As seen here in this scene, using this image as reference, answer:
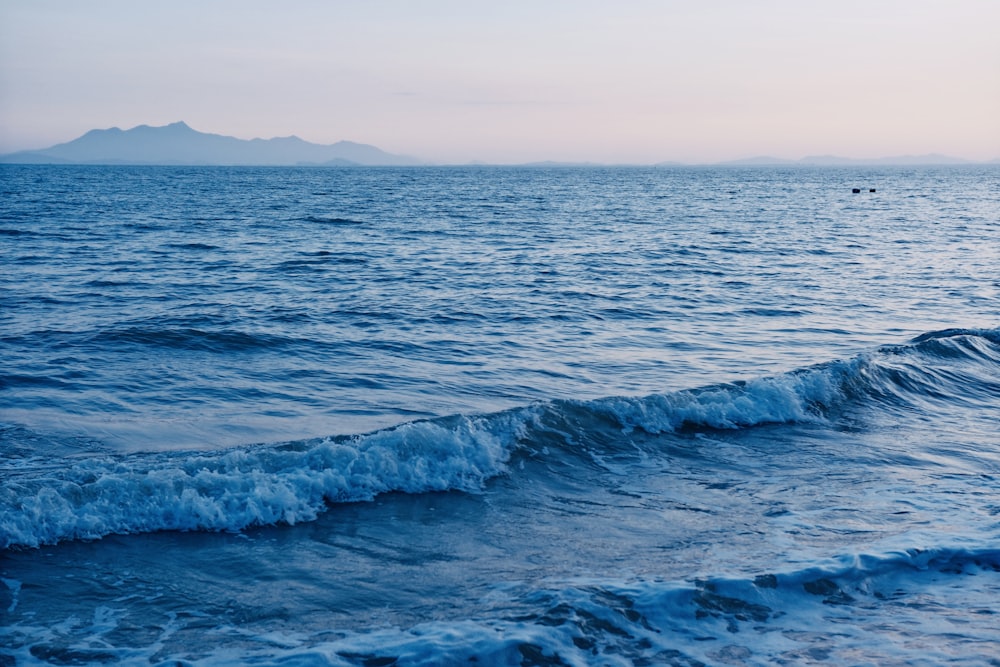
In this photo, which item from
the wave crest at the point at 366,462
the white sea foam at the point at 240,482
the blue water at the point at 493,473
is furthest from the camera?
the wave crest at the point at 366,462

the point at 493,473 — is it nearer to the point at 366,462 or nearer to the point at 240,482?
the point at 366,462

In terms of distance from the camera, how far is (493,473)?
381 inches

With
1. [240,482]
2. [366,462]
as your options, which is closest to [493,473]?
[366,462]

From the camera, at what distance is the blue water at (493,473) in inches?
235

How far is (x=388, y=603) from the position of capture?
6.32m

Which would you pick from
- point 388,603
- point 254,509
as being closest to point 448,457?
point 254,509

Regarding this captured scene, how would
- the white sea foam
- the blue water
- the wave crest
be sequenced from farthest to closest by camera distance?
the wave crest < the white sea foam < the blue water

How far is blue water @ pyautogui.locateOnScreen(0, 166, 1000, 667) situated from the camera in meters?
5.98

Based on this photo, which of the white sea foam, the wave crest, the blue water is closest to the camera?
the blue water

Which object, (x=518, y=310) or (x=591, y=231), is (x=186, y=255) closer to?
(x=518, y=310)

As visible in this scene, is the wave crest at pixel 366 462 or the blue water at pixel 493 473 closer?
the blue water at pixel 493 473

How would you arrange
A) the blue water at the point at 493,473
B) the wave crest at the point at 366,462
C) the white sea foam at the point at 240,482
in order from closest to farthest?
the blue water at the point at 493,473
the white sea foam at the point at 240,482
the wave crest at the point at 366,462

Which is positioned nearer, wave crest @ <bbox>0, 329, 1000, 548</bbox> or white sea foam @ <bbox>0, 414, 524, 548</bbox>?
white sea foam @ <bbox>0, 414, 524, 548</bbox>

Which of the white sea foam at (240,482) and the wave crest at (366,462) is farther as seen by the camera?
the wave crest at (366,462)
